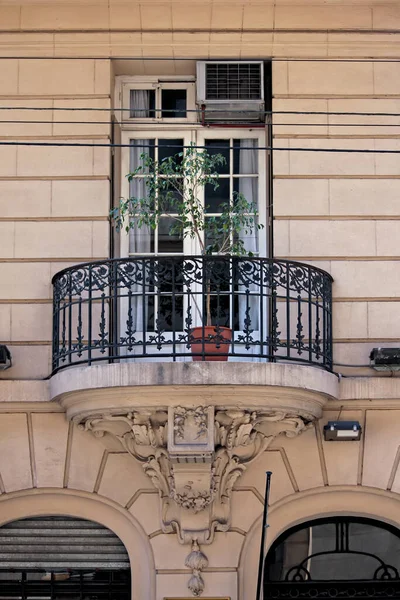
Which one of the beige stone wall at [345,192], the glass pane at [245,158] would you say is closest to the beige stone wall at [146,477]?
the beige stone wall at [345,192]

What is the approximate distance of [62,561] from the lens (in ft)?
45.5

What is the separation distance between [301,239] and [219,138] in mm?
1688

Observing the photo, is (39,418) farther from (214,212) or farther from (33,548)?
(214,212)

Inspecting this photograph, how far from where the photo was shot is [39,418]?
1387cm

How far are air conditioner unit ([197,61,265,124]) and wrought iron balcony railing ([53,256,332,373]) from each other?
2213mm

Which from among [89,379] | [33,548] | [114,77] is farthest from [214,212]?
[33,548]

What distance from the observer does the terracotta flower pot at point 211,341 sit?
41.8 ft

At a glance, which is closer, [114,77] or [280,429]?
[280,429]

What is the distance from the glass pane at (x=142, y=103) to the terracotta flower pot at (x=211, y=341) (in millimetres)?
3345

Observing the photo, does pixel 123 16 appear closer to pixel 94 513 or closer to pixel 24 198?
pixel 24 198

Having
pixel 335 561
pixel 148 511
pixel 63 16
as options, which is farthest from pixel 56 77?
pixel 335 561

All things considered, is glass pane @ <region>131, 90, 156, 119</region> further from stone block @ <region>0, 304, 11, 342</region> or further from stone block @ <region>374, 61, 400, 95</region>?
stone block @ <region>0, 304, 11, 342</region>

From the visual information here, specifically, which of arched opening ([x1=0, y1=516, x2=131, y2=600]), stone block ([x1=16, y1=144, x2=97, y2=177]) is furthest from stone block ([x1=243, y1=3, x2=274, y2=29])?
arched opening ([x1=0, y1=516, x2=131, y2=600])

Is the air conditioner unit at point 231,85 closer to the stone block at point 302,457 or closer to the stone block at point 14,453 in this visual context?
the stone block at point 302,457
